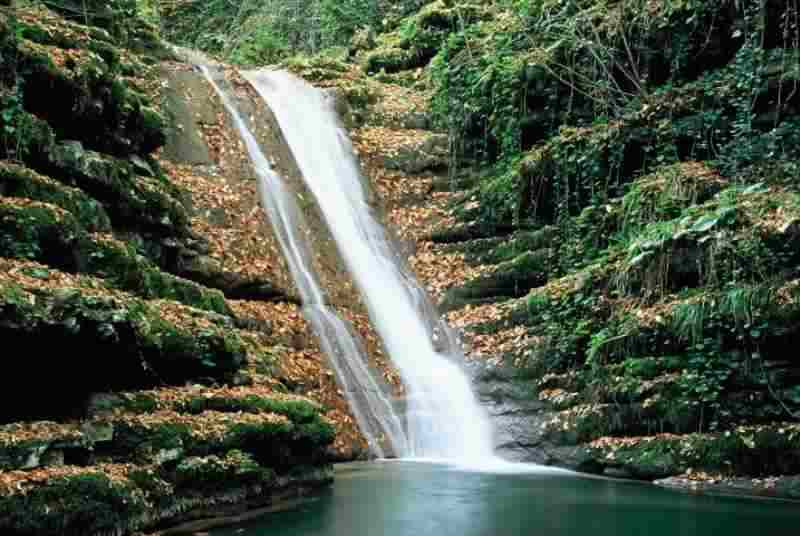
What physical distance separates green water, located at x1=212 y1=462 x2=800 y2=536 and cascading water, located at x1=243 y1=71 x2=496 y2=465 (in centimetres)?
182

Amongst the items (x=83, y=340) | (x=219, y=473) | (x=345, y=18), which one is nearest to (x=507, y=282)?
(x=219, y=473)

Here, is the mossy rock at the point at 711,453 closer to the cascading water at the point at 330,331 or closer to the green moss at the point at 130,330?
the cascading water at the point at 330,331

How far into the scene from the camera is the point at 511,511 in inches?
282

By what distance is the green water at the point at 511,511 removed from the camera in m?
6.38

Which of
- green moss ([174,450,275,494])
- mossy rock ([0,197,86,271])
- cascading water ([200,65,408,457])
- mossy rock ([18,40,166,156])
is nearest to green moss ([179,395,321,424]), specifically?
green moss ([174,450,275,494])

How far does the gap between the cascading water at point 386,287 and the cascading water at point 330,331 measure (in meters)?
0.42

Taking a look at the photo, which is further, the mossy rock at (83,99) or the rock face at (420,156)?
the rock face at (420,156)

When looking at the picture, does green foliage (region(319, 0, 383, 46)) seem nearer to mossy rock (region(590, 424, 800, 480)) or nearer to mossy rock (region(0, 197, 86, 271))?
mossy rock (region(590, 424, 800, 480))

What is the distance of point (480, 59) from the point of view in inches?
630

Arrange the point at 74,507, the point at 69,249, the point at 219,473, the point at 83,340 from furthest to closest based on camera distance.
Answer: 1. the point at 69,249
2. the point at 219,473
3. the point at 83,340
4. the point at 74,507

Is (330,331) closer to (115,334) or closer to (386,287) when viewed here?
(386,287)

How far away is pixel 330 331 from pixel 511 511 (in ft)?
16.0

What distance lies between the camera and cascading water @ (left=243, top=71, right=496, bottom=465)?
10.7 meters

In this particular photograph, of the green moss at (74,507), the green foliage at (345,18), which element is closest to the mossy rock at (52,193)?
the green moss at (74,507)
